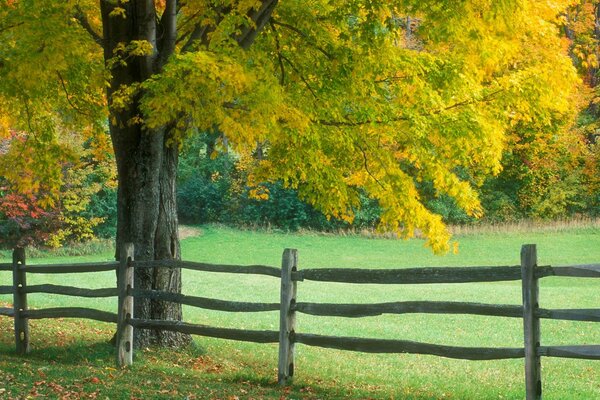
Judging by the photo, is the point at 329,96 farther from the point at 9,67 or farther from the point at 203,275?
the point at 203,275

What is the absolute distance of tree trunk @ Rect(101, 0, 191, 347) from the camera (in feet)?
44.3

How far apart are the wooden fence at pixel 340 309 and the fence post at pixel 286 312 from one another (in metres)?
0.01

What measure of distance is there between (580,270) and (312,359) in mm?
Answer: 7907

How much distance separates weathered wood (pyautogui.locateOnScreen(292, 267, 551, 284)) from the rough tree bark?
3.57 meters

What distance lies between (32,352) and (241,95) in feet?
18.0

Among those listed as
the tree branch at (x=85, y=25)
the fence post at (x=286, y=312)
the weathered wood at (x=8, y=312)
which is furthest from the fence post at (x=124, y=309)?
the tree branch at (x=85, y=25)

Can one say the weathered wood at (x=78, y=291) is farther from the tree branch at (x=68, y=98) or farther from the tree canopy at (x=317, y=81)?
the tree branch at (x=68, y=98)

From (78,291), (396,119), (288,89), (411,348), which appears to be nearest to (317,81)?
(288,89)

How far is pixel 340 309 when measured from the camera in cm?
1075

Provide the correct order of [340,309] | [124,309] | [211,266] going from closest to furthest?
[340,309], [211,266], [124,309]

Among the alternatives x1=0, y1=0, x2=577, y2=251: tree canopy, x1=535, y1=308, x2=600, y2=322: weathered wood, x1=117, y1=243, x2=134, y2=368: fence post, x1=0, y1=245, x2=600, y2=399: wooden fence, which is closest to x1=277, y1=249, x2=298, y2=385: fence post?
x1=0, y1=245, x2=600, y2=399: wooden fence

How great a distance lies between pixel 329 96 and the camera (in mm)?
14422

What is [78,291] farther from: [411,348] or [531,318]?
[531,318]

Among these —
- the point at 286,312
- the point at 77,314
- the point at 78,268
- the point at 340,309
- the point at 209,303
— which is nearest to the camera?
the point at 340,309
